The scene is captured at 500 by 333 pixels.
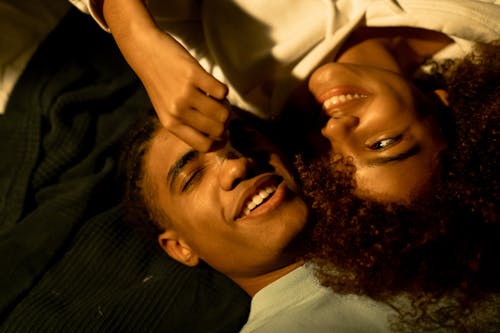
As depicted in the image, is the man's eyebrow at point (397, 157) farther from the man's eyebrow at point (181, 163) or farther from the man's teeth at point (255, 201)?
the man's eyebrow at point (181, 163)

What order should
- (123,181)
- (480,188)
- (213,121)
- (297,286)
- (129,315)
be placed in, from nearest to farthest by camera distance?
(213,121) < (480,188) < (297,286) < (129,315) < (123,181)

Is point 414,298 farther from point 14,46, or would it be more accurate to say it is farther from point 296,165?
point 14,46

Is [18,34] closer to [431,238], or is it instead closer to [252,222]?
[252,222]

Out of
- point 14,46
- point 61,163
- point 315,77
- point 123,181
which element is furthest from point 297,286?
point 14,46

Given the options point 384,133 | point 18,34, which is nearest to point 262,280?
point 384,133

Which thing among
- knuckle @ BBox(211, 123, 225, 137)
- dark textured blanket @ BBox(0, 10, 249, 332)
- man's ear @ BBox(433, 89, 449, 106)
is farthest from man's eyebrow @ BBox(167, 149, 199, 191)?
man's ear @ BBox(433, 89, 449, 106)

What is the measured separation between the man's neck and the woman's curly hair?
91 millimetres

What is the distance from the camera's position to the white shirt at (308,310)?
1.06m

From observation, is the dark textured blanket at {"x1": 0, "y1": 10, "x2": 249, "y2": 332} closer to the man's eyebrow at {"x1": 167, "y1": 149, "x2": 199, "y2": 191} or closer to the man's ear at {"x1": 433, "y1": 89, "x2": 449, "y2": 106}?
the man's eyebrow at {"x1": 167, "y1": 149, "x2": 199, "y2": 191}

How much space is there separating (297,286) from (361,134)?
41 centimetres

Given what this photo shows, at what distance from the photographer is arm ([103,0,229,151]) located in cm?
81

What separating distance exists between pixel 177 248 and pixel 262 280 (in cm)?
26

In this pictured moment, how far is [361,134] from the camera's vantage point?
1.06 meters

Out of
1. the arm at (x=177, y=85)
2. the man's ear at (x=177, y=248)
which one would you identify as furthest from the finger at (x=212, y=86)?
the man's ear at (x=177, y=248)
